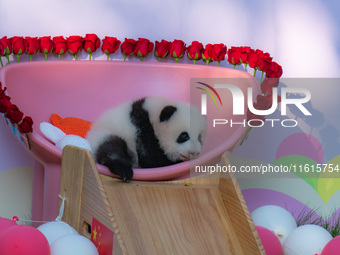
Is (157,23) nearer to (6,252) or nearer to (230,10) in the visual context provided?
(230,10)

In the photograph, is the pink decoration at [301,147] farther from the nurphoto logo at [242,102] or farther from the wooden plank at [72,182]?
the wooden plank at [72,182]

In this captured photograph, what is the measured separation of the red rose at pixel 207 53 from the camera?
2.09m

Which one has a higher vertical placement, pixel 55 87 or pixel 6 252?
pixel 55 87

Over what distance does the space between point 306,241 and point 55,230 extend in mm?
652

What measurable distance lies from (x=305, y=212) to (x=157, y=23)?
97 cm

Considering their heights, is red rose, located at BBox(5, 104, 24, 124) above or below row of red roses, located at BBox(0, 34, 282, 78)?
below

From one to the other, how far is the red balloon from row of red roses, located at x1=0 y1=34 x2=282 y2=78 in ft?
3.06

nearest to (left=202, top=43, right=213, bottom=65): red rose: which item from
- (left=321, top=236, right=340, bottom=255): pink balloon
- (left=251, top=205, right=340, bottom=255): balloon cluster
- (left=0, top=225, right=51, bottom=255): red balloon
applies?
(left=251, top=205, right=340, bottom=255): balloon cluster

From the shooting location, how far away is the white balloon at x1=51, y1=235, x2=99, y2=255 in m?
1.23

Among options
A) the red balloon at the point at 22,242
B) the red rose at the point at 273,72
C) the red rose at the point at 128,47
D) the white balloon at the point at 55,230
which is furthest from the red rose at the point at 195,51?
the red balloon at the point at 22,242

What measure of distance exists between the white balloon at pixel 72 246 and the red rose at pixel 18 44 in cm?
93

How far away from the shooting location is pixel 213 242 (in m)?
1.34

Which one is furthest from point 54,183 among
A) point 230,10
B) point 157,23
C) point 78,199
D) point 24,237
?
point 230,10

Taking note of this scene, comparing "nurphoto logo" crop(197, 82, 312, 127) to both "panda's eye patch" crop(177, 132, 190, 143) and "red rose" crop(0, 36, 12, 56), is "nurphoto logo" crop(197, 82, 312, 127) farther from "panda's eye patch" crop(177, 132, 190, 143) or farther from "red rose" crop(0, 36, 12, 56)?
"red rose" crop(0, 36, 12, 56)
